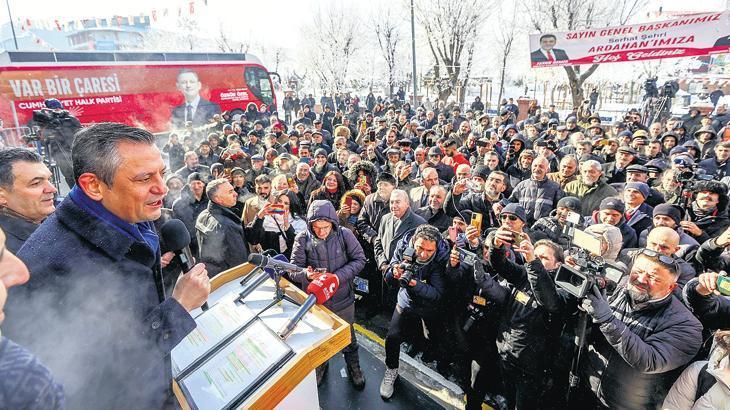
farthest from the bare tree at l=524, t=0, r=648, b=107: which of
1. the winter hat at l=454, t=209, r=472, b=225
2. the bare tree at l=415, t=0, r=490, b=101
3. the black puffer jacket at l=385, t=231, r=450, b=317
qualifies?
the black puffer jacket at l=385, t=231, r=450, b=317

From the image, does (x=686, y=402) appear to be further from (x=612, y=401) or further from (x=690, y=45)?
(x=690, y=45)

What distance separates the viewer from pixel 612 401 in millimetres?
2672

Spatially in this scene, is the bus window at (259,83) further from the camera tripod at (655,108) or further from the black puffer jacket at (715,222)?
the black puffer jacket at (715,222)

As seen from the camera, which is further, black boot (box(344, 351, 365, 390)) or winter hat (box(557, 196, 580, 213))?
winter hat (box(557, 196, 580, 213))

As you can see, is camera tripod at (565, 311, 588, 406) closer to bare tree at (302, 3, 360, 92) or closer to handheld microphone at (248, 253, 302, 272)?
handheld microphone at (248, 253, 302, 272)

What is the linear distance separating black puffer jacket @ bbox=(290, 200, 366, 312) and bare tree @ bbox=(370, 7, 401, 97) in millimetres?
27358

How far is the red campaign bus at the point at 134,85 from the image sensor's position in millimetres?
12414

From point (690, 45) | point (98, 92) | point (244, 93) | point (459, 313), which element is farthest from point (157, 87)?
point (690, 45)

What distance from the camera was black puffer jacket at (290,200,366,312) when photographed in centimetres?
375

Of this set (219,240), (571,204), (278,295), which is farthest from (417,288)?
(571,204)

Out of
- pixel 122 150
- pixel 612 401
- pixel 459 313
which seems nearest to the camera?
pixel 122 150

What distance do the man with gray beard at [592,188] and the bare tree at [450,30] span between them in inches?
805

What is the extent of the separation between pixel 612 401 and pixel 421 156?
5.19 meters

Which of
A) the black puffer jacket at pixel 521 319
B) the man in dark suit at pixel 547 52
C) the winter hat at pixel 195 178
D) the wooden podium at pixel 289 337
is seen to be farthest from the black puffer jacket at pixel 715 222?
the man in dark suit at pixel 547 52
